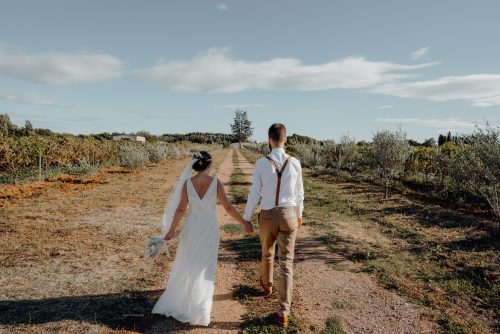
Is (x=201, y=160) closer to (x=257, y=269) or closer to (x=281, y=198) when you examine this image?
(x=281, y=198)

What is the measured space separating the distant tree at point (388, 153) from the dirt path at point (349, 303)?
8291mm

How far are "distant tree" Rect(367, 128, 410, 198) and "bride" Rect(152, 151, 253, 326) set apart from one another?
34.7 feet

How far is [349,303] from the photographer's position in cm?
512

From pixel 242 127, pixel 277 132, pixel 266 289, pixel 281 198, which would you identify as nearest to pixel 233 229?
pixel 266 289

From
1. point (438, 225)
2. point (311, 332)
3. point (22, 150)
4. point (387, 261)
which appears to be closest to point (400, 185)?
point (438, 225)

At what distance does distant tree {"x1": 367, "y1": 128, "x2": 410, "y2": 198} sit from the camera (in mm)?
13891

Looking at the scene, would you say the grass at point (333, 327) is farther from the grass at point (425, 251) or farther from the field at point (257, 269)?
the grass at point (425, 251)

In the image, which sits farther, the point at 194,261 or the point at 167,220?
the point at 167,220

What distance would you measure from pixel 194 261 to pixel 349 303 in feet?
7.47

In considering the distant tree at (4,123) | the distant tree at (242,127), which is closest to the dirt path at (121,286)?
the distant tree at (4,123)

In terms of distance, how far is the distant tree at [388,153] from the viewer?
13.9m

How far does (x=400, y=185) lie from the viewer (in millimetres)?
16797

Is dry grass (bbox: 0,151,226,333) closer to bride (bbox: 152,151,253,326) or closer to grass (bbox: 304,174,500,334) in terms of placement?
bride (bbox: 152,151,253,326)

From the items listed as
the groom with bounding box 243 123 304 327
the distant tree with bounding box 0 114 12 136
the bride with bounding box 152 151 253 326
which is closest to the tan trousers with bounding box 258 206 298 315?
the groom with bounding box 243 123 304 327
